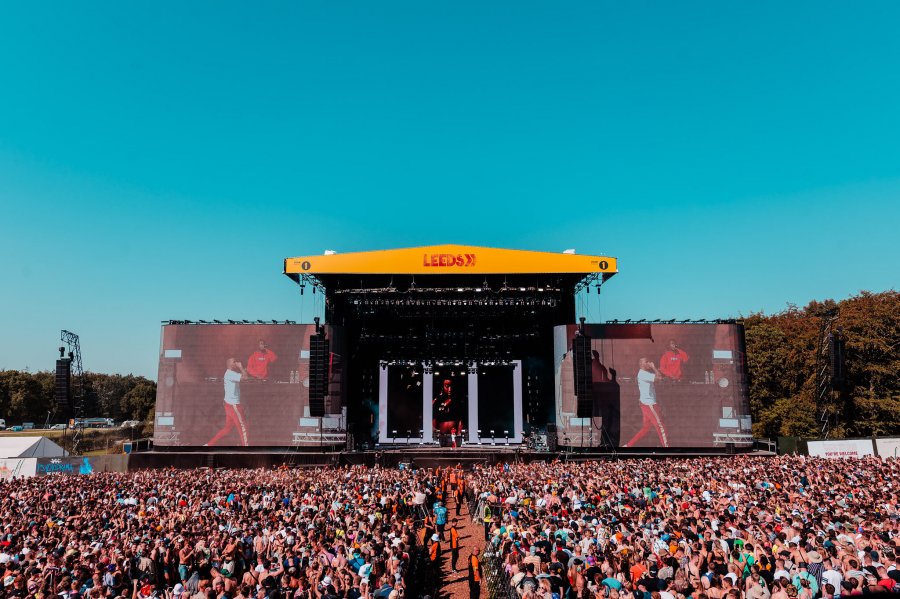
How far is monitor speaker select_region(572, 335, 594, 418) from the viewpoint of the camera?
2981 centimetres

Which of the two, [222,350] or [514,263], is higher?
[514,263]

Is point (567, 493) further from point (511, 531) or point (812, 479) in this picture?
point (812, 479)

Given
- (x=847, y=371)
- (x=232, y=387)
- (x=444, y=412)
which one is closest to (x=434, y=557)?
(x=232, y=387)

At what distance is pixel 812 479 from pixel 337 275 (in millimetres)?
22357

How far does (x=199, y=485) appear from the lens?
20.3 meters

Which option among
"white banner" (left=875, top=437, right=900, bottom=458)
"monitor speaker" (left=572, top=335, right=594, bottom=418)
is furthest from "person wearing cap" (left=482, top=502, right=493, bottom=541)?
"white banner" (left=875, top=437, right=900, bottom=458)

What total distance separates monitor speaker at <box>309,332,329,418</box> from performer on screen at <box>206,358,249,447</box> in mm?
4169

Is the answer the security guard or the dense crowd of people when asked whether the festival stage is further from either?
the security guard

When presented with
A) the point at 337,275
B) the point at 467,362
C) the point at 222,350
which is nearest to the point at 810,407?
the point at 467,362

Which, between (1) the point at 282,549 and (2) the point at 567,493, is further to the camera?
(2) the point at 567,493

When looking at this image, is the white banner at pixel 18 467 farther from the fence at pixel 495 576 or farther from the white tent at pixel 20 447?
the fence at pixel 495 576

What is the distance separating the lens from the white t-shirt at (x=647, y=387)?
103ft

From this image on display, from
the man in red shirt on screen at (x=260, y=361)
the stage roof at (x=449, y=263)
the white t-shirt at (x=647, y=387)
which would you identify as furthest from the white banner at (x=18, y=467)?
the white t-shirt at (x=647, y=387)

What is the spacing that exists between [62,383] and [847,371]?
4639 cm
